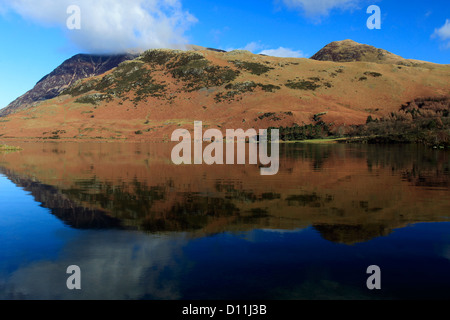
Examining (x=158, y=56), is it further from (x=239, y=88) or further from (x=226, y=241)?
(x=226, y=241)

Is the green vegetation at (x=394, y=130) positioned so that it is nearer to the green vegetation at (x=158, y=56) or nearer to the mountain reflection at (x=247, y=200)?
the mountain reflection at (x=247, y=200)

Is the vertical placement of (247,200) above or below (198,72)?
below

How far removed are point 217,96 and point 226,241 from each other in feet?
389

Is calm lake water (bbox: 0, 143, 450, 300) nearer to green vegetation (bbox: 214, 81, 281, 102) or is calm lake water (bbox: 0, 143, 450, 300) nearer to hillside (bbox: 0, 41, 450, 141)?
hillside (bbox: 0, 41, 450, 141)

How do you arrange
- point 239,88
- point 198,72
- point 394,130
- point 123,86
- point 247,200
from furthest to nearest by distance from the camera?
point 198,72, point 123,86, point 239,88, point 394,130, point 247,200

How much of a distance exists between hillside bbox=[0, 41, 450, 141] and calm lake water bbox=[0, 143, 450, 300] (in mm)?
79041

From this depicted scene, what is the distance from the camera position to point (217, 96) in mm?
123750

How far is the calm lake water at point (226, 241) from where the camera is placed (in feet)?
19.0

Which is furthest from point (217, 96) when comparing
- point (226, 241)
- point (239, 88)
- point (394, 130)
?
point (226, 241)

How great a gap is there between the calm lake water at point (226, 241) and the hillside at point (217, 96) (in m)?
79.0

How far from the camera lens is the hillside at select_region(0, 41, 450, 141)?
328 ft

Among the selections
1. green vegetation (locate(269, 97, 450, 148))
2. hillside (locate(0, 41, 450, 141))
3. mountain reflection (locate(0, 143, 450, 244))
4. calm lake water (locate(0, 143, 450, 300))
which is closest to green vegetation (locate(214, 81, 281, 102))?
hillside (locate(0, 41, 450, 141))

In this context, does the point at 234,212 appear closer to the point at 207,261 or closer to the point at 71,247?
the point at 207,261
